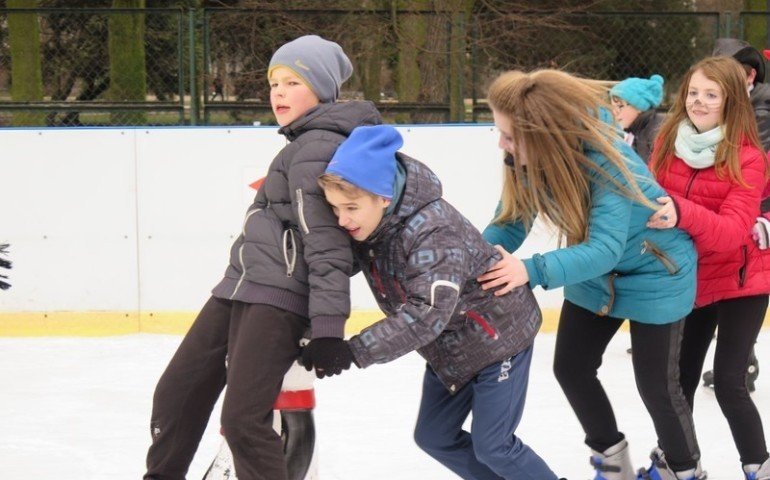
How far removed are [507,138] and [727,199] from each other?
74cm

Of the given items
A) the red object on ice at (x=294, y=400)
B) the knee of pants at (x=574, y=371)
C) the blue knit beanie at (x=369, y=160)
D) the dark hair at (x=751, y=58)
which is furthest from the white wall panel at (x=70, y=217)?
the blue knit beanie at (x=369, y=160)

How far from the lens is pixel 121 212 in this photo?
5668 millimetres

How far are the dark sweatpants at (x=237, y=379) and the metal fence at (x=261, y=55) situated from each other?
4.03 metres

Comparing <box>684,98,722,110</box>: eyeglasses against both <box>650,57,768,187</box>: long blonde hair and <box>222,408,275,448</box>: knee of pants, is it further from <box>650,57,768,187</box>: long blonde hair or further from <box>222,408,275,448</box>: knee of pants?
<box>222,408,275,448</box>: knee of pants

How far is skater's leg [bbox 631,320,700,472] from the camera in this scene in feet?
9.82

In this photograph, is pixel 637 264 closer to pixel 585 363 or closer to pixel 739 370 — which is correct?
pixel 585 363

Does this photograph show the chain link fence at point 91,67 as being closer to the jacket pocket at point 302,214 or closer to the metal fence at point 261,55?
the metal fence at point 261,55

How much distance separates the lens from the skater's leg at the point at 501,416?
2.66 m

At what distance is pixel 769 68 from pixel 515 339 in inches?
180

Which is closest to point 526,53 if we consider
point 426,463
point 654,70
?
point 654,70

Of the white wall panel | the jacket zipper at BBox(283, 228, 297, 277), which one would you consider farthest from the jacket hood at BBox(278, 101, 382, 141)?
the white wall panel

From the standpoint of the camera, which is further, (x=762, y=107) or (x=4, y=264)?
(x=4, y=264)

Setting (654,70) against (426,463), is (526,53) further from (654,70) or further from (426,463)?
(426,463)

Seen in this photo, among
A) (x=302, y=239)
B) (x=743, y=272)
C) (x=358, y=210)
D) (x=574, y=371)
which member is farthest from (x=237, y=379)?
(x=743, y=272)
